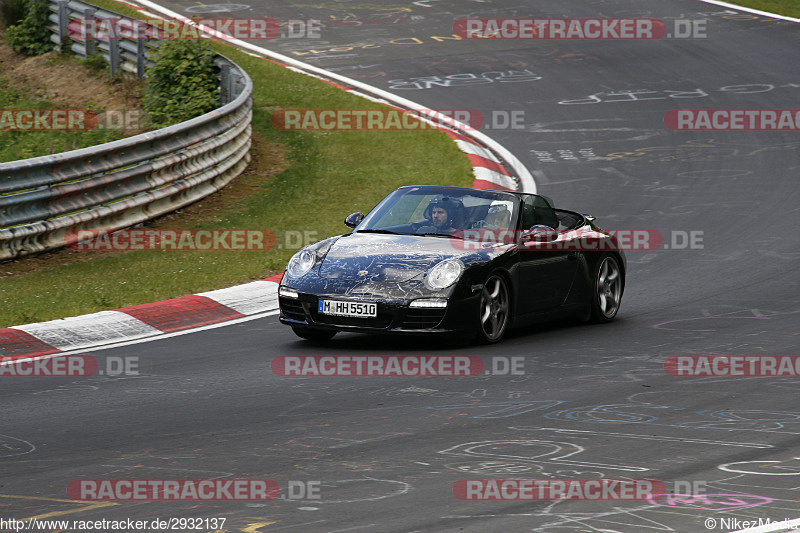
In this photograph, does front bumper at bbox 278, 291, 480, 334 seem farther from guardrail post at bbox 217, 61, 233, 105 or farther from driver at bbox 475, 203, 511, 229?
guardrail post at bbox 217, 61, 233, 105

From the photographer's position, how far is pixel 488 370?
841 cm

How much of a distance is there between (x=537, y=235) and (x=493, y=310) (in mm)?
955

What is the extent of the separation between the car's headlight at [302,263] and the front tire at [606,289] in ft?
8.98

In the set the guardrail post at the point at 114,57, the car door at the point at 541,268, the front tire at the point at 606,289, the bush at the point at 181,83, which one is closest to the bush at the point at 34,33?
the guardrail post at the point at 114,57

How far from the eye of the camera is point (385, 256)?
365 inches

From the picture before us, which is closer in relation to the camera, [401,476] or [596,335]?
[401,476]

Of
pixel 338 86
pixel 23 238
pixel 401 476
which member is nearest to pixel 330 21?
pixel 338 86

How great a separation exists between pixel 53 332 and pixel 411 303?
298 cm

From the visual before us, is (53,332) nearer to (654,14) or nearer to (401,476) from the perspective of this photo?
(401,476)

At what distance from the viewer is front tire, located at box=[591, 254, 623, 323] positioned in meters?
10.6

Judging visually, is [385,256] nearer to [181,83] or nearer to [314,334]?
[314,334]

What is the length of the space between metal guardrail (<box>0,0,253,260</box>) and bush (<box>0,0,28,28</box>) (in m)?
9.99

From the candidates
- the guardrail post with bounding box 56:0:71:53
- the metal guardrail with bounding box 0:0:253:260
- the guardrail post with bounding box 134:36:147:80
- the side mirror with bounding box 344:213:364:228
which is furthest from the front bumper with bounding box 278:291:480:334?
the guardrail post with bounding box 56:0:71:53

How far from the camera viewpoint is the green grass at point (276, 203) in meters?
10.9
